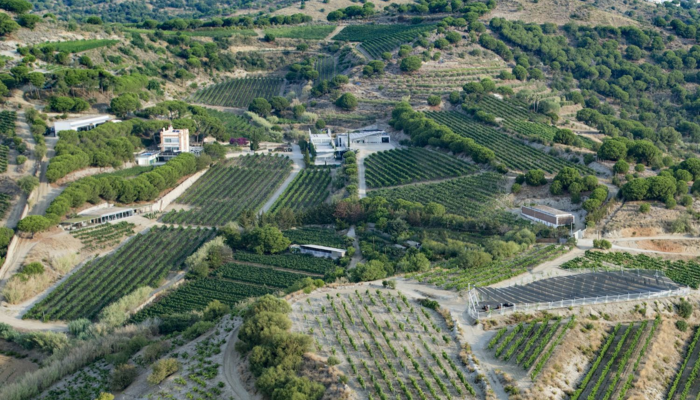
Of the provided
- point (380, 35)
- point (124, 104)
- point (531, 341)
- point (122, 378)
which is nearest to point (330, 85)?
point (380, 35)

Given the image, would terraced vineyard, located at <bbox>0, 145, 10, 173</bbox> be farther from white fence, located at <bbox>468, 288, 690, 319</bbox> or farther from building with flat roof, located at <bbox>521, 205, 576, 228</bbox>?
white fence, located at <bbox>468, 288, 690, 319</bbox>

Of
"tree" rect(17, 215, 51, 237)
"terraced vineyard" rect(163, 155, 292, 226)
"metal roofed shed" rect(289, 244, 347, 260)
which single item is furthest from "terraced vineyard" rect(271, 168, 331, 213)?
"tree" rect(17, 215, 51, 237)

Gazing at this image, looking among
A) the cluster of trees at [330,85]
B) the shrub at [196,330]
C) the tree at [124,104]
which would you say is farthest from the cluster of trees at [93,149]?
the shrub at [196,330]

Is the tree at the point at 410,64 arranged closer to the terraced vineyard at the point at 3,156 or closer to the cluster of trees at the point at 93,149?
the cluster of trees at the point at 93,149

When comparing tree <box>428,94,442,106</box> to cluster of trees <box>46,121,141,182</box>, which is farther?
tree <box>428,94,442,106</box>

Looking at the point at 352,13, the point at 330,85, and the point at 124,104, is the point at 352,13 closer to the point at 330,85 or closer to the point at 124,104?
the point at 330,85

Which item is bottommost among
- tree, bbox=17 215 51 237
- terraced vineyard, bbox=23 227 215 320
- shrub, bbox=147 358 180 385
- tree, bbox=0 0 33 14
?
terraced vineyard, bbox=23 227 215 320
